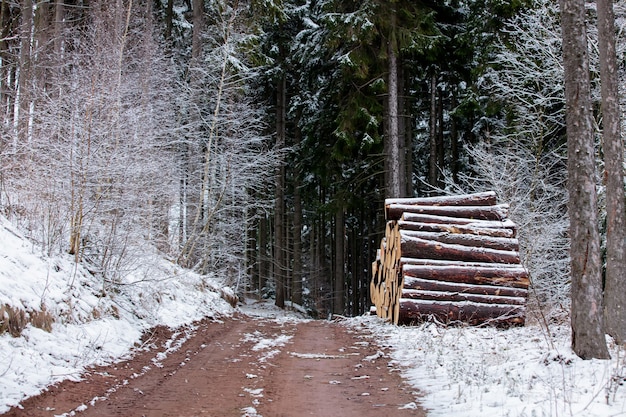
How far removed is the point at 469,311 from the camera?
10.3 m

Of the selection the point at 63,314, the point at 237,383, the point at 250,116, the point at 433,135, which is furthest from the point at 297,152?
the point at 237,383

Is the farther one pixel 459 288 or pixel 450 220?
pixel 450 220

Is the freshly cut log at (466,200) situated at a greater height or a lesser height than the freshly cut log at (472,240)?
greater

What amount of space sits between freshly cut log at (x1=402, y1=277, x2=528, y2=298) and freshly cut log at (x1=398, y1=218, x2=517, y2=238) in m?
1.32

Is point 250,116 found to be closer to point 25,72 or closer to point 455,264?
point 25,72

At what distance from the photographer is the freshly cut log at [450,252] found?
35.9ft

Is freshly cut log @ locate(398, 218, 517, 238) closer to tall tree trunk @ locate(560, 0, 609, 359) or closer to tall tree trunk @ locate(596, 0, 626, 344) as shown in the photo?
tall tree trunk @ locate(596, 0, 626, 344)

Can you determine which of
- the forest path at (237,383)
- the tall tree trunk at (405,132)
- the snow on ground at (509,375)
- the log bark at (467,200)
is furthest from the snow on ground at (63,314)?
the tall tree trunk at (405,132)

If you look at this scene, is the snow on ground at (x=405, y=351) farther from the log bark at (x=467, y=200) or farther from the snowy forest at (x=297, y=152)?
the log bark at (x=467, y=200)

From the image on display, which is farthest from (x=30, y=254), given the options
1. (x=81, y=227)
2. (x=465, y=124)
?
(x=465, y=124)

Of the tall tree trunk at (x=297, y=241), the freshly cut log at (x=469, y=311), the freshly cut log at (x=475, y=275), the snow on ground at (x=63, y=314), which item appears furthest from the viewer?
the tall tree trunk at (x=297, y=241)

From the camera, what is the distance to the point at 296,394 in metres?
6.05

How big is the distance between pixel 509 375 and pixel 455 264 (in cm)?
503

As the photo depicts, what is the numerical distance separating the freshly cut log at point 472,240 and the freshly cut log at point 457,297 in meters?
1.20
